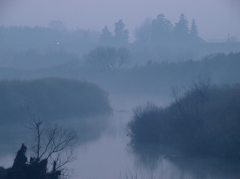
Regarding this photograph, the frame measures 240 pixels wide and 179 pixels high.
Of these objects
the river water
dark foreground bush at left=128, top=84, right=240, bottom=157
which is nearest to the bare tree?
the river water

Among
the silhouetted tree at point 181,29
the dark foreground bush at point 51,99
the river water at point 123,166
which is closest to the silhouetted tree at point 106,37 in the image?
the silhouetted tree at point 181,29

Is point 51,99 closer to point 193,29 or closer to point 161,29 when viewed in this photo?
point 161,29

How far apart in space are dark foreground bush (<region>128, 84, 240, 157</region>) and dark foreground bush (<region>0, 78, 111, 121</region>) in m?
6.86

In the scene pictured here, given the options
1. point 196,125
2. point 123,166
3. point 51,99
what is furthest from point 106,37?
point 123,166

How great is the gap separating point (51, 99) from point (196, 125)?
11.3 m

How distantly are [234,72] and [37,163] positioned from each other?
25.2m

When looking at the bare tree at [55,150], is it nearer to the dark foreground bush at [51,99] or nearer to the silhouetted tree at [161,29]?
the dark foreground bush at [51,99]

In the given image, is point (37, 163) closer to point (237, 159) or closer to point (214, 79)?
point (237, 159)

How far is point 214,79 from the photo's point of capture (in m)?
33.2

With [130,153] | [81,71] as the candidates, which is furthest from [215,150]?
[81,71]

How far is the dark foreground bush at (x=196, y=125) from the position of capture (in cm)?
1659

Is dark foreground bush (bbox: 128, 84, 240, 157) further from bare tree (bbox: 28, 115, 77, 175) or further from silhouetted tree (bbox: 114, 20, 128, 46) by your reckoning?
silhouetted tree (bbox: 114, 20, 128, 46)

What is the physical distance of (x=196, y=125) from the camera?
18219mm

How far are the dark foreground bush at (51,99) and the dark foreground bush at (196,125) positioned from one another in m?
6.86
